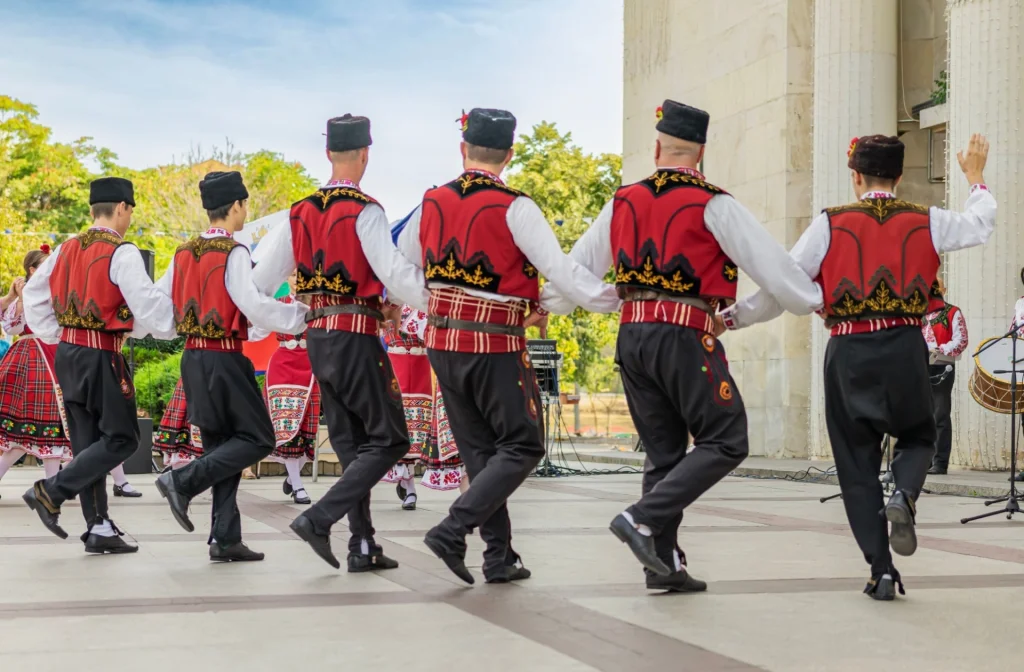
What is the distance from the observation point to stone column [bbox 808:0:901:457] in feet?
53.2

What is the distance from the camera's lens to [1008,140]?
A: 46.3ft

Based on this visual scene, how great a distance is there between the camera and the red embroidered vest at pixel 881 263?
17.6 ft

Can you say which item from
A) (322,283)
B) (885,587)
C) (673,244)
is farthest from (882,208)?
(322,283)

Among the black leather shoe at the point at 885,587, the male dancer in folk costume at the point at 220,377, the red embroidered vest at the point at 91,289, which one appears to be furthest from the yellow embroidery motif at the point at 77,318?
the black leather shoe at the point at 885,587

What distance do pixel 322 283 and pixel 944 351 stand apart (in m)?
8.23

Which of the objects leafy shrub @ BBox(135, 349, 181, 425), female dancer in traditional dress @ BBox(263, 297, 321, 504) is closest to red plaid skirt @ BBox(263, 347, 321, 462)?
female dancer in traditional dress @ BBox(263, 297, 321, 504)

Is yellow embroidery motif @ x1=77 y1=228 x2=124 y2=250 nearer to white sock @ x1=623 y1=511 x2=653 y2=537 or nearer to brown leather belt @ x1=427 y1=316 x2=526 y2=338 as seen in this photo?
brown leather belt @ x1=427 y1=316 x2=526 y2=338

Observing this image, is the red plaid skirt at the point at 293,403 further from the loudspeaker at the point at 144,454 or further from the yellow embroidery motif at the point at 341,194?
the yellow embroidery motif at the point at 341,194

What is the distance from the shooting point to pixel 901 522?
5199mm

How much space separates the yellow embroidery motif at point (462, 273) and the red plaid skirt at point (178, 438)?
209 inches

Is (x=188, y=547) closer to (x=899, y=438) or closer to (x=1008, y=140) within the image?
(x=899, y=438)

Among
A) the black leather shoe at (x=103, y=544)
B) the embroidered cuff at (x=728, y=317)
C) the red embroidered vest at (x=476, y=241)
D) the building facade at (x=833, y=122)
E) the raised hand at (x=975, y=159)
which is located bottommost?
the black leather shoe at (x=103, y=544)

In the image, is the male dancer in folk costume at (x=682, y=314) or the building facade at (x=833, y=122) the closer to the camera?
the male dancer in folk costume at (x=682, y=314)

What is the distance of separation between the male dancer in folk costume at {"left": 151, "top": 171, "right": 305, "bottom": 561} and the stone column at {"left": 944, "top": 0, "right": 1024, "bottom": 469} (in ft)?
31.4
